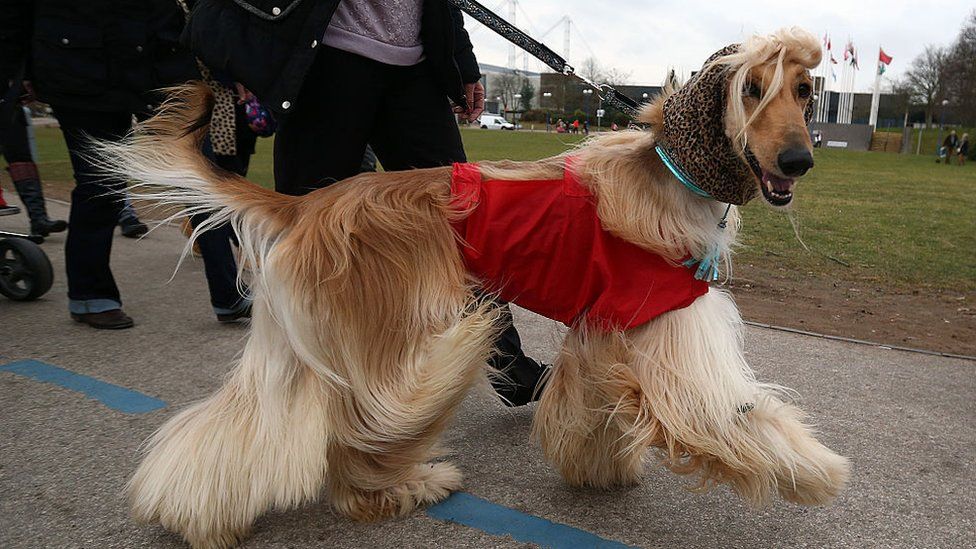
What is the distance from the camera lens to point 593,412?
2428mm

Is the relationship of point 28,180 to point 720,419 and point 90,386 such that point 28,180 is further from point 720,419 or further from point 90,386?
point 720,419

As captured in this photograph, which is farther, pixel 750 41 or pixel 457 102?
pixel 457 102

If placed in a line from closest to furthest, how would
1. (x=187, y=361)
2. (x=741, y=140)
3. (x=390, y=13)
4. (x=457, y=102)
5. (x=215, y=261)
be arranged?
1. (x=741, y=140)
2. (x=390, y=13)
3. (x=457, y=102)
4. (x=187, y=361)
5. (x=215, y=261)

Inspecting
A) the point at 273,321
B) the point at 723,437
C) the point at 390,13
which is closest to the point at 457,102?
the point at 390,13

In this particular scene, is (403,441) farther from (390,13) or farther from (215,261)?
(215,261)

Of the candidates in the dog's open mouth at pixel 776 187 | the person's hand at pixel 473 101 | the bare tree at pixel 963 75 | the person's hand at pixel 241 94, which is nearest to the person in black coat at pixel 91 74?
the person's hand at pixel 241 94

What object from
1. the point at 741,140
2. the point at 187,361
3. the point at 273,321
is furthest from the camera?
the point at 187,361

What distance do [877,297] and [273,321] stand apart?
5423 mm

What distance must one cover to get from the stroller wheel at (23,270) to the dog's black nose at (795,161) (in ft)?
15.4

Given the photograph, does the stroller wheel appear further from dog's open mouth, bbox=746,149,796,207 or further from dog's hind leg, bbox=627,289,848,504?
dog's open mouth, bbox=746,149,796,207

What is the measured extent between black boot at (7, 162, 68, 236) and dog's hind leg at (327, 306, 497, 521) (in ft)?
17.8

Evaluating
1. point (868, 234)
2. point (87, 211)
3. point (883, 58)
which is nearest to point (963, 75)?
point (883, 58)

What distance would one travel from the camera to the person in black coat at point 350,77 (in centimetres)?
263

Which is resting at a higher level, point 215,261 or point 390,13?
point 390,13
